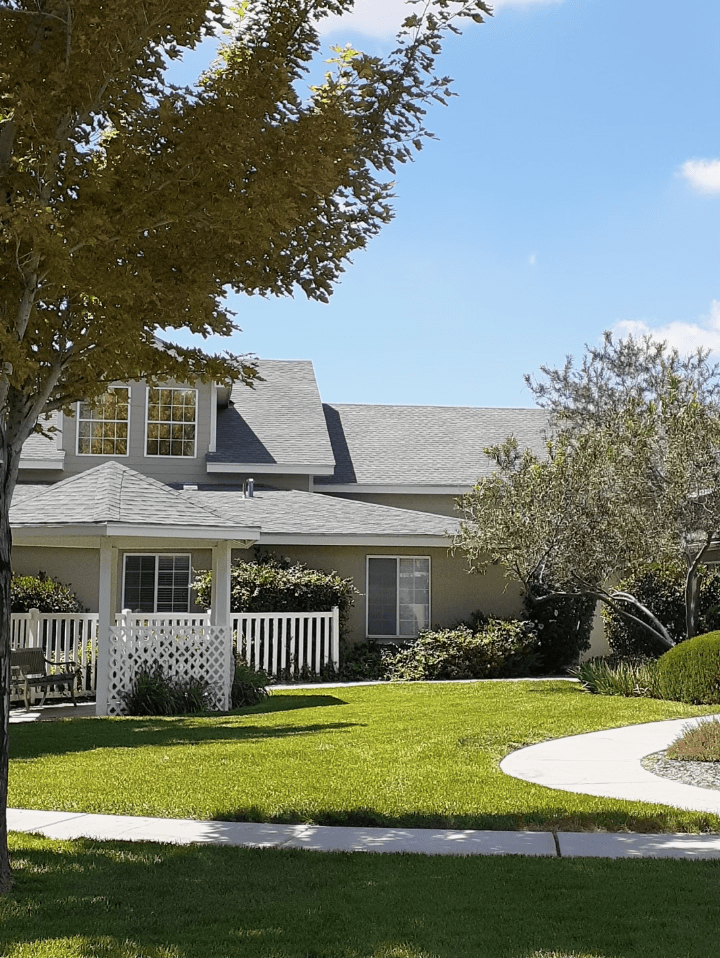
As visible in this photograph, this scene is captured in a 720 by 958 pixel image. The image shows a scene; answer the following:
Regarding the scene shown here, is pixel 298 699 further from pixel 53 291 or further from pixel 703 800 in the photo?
pixel 53 291

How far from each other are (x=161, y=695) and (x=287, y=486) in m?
11.1

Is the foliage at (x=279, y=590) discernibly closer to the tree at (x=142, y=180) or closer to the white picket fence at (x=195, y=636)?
the white picket fence at (x=195, y=636)

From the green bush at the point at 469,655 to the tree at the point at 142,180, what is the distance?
13139 mm

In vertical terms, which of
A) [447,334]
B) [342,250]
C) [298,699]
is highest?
[447,334]

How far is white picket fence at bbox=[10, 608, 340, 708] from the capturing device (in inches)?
624

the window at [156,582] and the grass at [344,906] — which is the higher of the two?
the window at [156,582]

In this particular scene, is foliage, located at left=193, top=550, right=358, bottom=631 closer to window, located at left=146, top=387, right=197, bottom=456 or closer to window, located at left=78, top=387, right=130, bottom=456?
window, located at left=146, top=387, right=197, bottom=456

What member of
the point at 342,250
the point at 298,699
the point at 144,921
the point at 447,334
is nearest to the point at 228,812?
the point at 144,921

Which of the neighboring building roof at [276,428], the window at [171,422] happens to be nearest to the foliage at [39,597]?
the window at [171,422]

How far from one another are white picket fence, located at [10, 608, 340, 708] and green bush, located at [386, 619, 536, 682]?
4.90 ft

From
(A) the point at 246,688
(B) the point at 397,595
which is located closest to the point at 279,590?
(B) the point at 397,595

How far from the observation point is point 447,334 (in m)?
23.9

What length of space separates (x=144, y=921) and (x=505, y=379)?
98.8 feet

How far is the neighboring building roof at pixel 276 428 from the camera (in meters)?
25.4
